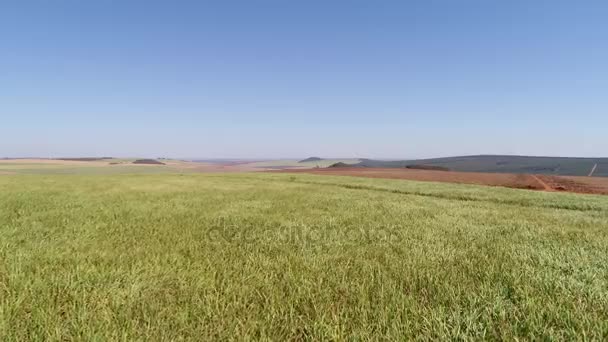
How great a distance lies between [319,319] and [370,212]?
27.3ft

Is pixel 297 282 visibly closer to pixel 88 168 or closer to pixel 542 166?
pixel 88 168

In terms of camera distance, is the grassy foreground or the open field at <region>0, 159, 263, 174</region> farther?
the open field at <region>0, 159, 263, 174</region>

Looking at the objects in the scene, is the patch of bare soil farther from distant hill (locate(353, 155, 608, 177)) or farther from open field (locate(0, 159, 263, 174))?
open field (locate(0, 159, 263, 174))

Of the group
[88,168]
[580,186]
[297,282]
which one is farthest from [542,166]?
[88,168]

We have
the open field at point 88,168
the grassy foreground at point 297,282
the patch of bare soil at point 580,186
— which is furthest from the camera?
the open field at point 88,168

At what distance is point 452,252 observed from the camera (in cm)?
576

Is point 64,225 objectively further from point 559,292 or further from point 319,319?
point 559,292

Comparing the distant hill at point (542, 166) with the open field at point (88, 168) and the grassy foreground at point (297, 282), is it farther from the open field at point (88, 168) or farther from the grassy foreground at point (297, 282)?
the grassy foreground at point (297, 282)

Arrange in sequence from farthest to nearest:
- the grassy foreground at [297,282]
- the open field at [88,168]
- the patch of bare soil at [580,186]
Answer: the open field at [88,168], the patch of bare soil at [580,186], the grassy foreground at [297,282]

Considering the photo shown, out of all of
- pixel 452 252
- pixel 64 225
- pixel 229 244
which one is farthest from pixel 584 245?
pixel 64 225

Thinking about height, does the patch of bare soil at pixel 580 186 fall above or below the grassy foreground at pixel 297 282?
below

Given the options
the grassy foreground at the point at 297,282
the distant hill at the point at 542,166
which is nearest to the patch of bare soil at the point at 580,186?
the distant hill at the point at 542,166

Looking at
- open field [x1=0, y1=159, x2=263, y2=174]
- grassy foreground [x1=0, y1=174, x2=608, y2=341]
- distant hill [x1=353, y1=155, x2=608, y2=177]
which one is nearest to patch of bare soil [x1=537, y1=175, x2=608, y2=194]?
distant hill [x1=353, y1=155, x2=608, y2=177]

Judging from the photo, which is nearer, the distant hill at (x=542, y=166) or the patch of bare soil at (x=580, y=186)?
the patch of bare soil at (x=580, y=186)
